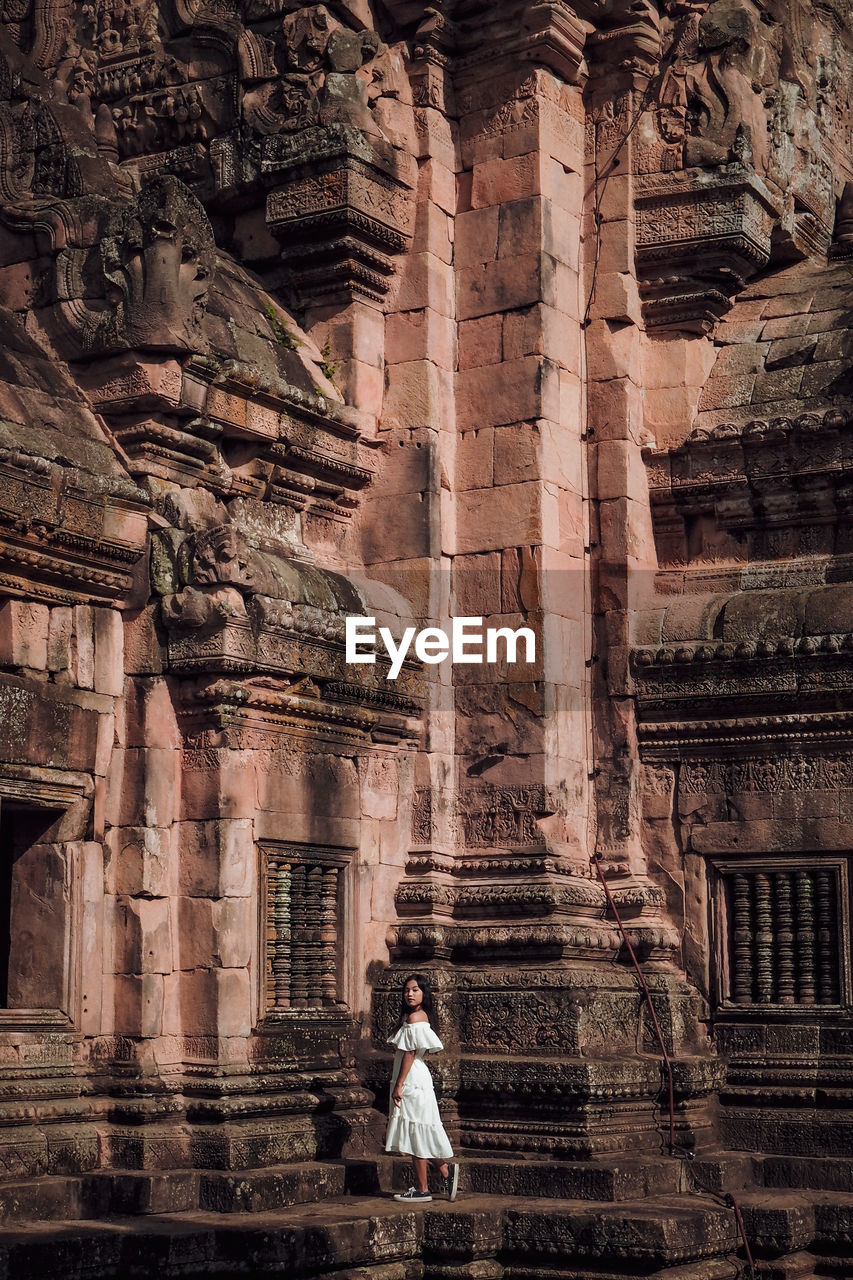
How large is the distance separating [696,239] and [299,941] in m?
6.07

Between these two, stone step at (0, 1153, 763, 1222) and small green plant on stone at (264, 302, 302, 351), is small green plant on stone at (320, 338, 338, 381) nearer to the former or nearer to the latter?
small green plant on stone at (264, 302, 302, 351)

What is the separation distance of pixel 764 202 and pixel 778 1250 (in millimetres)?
7767

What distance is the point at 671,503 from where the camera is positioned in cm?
1461

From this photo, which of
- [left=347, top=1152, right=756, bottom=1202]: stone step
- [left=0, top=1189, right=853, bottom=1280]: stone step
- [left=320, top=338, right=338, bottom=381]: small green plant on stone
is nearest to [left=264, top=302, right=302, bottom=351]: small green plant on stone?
[left=320, top=338, right=338, bottom=381]: small green plant on stone

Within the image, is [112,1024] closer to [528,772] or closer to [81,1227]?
[81,1227]

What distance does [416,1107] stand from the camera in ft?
38.4

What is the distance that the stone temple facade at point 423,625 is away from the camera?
11.5m

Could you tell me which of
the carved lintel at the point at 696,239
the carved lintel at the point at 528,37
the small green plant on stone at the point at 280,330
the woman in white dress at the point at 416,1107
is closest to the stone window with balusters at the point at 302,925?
the woman in white dress at the point at 416,1107

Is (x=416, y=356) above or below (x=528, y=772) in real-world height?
above

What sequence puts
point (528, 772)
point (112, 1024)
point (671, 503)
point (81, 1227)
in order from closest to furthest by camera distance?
1. point (81, 1227)
2. point (112, 1024)
3. point (528, 772)
4. point (671, 503)

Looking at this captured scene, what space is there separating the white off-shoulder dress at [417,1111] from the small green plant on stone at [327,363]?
4.87 metres

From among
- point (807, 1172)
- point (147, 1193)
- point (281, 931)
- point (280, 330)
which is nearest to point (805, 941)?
point (807, 1172)

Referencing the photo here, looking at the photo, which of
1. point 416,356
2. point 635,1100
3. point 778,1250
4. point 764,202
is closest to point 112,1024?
point 635,1100

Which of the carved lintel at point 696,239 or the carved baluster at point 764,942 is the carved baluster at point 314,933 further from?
the carved lintel at point 696,239
